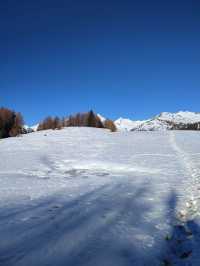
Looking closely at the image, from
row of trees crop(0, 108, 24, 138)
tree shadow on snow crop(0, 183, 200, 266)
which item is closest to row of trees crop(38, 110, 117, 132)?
row of trees crop(0, 108, 24, 138)

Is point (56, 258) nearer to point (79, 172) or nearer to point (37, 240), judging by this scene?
point (37, 240)

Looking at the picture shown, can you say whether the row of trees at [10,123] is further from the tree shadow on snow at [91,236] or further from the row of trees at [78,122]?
the tree shadow on snow at [91,236]

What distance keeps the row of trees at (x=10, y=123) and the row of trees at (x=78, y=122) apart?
2458cm

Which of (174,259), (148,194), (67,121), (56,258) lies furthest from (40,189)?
(67,121)

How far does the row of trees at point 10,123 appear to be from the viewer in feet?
266

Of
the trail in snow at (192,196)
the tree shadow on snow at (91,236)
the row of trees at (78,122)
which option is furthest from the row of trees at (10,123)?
the tree shadow on snow at (91,236)

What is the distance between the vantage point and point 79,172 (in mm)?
20859

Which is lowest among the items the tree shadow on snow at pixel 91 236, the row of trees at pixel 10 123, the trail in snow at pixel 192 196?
the tree shadow on snow at pixel 91 236

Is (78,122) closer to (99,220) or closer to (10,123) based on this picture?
(10,123)

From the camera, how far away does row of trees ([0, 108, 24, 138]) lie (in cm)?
8122

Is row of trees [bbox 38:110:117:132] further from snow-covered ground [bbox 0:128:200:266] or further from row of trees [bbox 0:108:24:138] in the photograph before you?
snow-covered ground [bbox 0:128:200:266]

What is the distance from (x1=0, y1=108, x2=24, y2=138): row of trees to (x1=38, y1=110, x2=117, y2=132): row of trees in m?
24.6

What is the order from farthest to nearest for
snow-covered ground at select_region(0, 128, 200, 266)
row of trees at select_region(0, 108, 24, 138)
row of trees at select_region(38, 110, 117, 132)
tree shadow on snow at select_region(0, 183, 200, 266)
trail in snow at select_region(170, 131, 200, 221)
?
row of trees at select_region(38, 110, 117, 132)
row of trees at select_region(0, 108, 24, 138)
trail in snow at select_region(170, 131, 200, 221)
snow-covered ground at select_region(0, 128, 200, 266)
tree shadow on snow at select_region(0, 183, 200, 266)

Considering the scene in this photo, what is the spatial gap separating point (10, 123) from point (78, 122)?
50.7m
